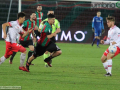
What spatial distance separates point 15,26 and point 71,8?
15705 millimetres

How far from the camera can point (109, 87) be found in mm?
7496

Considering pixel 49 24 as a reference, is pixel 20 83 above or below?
below

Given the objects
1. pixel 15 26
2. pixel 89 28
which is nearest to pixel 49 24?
pixel 15 26

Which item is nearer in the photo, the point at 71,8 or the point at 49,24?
the point at 49,24

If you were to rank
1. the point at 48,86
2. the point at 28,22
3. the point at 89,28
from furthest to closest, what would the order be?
the point at 89,28
the point at 28,22
the point at 48,86

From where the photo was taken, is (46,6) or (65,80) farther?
(46,6)

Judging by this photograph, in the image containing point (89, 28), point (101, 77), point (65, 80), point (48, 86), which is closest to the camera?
point (48, 86)

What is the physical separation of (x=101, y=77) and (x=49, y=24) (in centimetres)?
228

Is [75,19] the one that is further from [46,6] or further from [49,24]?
[49,24]

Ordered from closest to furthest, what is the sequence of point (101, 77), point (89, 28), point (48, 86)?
point (48, 86), point (101, 77), point (89, 28)

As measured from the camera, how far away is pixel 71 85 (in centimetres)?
764

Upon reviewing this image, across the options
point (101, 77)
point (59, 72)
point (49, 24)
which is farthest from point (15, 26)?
point (101, 77)

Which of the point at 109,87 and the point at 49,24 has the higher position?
the point at 49,24

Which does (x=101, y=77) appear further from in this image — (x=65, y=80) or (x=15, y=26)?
(x=15, y=26)
